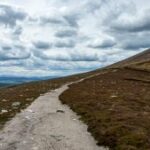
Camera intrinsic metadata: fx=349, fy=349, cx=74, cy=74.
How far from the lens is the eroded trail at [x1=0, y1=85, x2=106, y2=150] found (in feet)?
80.2

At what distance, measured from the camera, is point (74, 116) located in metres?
37.8

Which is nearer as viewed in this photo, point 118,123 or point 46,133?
point 46,133

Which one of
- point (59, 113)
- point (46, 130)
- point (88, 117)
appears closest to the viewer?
point (46, 130)

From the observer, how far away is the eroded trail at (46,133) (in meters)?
24.5

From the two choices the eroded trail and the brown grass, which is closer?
the eroded trail

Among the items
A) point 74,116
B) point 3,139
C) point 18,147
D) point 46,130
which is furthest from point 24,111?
point 18,147

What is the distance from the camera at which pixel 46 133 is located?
28641 millimetres

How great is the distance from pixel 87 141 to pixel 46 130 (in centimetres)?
525

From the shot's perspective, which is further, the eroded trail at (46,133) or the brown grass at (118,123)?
the brown grass at (118,123)

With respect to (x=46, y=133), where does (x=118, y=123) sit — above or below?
above

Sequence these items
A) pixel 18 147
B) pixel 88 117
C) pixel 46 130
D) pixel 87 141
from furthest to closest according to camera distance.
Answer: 1. pixel 88 117
2. pixel 46 130
3. pixel 87 141
4. pixel 18 147

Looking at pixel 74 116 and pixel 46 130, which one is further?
pixel 74 116

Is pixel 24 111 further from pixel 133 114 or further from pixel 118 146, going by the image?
pixel 118 146

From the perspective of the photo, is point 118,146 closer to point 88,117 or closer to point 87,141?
point 87,141
